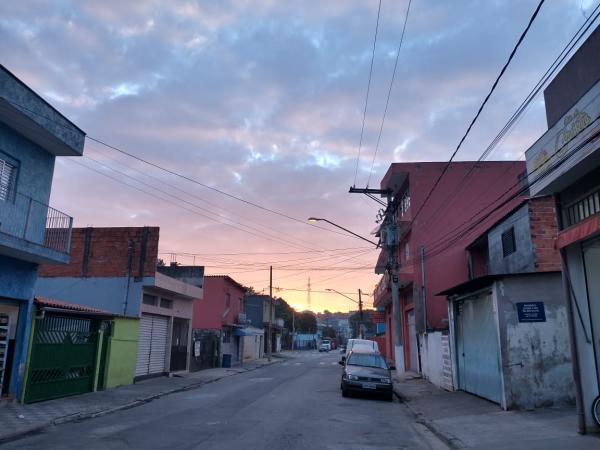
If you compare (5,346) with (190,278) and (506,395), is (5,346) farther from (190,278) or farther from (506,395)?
(190,278)

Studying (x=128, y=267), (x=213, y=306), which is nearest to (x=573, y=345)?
(x=128, y=267)

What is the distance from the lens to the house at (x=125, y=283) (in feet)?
78.0

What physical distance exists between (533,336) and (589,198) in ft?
16.8

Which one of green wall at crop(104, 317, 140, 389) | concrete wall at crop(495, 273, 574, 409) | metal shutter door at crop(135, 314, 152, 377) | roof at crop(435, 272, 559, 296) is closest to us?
concrete wall at crop(495, 273, 574, 409)

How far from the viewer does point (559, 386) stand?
1291cm

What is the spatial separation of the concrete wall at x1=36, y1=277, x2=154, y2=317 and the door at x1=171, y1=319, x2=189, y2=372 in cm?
483

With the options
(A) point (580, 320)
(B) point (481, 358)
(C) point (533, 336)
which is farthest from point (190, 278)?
(A) point (580, 320)

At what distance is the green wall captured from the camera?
19641mm

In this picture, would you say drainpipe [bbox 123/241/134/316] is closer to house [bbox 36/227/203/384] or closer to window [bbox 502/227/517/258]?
house [bbox 36/227/203/384]

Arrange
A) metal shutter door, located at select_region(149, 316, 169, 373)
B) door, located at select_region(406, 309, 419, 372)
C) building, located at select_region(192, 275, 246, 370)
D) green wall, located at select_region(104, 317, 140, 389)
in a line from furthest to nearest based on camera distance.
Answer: building, located at select_region(192, 275, 246, 370) → door, located at select_region(406, 309, 419, 372) → metal shutter door, located at select_region(149, 316, 169, 373) → green wall, located at select_region(104, 317, 140, 389)

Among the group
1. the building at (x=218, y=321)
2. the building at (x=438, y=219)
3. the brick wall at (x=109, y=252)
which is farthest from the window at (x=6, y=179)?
the building at (x=218, y=321)

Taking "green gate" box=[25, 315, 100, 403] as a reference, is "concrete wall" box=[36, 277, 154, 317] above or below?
above

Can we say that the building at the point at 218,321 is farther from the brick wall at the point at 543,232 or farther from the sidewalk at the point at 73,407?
the brick wall at the point at 543,232

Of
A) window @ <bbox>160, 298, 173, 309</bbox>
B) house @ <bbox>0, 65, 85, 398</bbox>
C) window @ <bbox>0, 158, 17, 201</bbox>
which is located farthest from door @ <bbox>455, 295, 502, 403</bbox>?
window @ <bbox>160, 298, 173, 309</bbox>
